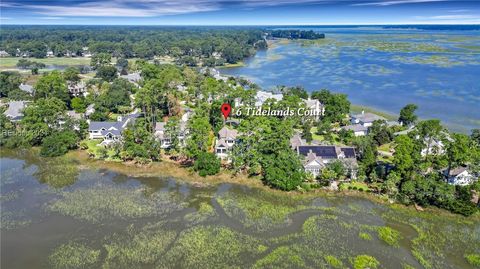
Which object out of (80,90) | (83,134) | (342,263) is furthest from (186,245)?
(80,90)

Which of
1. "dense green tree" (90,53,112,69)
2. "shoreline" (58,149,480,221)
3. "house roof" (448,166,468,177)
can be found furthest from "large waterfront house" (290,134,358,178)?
"dense green tree" (90,53,112,69)

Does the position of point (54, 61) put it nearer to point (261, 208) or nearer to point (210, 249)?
point (261, 208)

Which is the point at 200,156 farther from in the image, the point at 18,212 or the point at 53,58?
the point at 53,58

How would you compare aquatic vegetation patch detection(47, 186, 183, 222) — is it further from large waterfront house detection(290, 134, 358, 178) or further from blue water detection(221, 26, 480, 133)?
blue water detection(221, 26, 480, 133)

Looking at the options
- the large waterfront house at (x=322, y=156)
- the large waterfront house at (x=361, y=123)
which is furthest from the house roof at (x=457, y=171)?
the large waterfront house at (x=361, y=123)

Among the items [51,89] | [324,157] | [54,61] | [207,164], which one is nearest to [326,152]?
[324,157]

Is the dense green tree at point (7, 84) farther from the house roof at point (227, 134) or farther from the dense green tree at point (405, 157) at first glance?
the dense green tree at point (405, 157)
